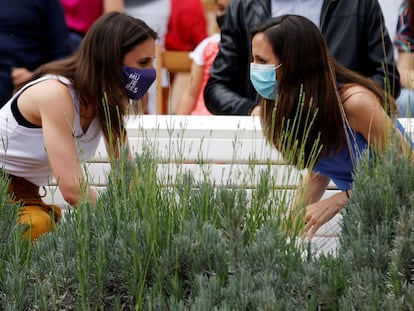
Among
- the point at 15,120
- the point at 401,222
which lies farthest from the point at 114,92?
the point at 401,222

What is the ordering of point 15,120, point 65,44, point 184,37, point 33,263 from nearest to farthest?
point 33,263 < point 15,120 < point 65,44 < point 184,37

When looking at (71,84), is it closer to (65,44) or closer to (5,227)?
(5,227)

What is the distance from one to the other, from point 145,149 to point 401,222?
847 mm

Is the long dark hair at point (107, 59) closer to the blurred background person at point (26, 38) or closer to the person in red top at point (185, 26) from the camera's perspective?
the blurred background person at point (26, 38)

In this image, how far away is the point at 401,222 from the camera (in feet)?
9.28

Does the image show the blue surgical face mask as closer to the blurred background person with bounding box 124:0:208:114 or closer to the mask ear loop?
the mask ear loop

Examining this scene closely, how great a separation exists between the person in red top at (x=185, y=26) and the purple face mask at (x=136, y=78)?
304 centimetres

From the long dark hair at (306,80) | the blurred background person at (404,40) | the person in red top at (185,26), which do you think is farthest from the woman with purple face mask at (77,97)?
the person in red top at (185,26)

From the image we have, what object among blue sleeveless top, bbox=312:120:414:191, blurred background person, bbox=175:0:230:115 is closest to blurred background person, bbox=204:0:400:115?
blue sleeveless top, bbox=312:120:414:191

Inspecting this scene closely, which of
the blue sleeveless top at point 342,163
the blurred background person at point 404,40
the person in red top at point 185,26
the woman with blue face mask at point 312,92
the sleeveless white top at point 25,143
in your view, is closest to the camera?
the woman with blue face mask at point 312,92

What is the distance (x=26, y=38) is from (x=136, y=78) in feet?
5.95

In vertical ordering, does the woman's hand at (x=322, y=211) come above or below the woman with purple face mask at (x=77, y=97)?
below

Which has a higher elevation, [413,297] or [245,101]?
[413,297]

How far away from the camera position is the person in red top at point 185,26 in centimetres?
717
